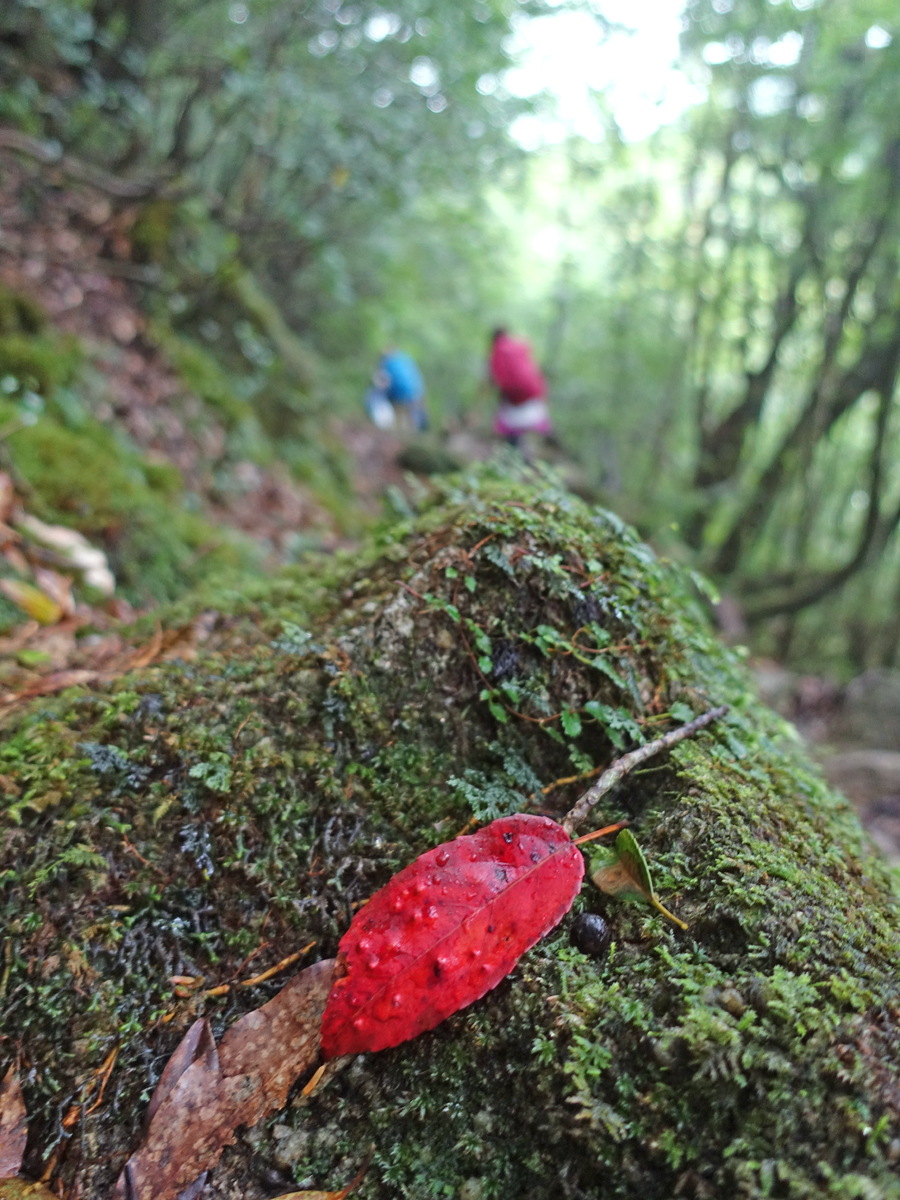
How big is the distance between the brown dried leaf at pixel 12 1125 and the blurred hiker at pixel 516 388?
807cm

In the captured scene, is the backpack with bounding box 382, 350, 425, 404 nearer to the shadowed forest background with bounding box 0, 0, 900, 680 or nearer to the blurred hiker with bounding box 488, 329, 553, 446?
the shadowed forest background with bounding box 0, 0, 900, 680

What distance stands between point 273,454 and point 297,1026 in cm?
681

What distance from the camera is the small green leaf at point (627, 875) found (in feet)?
5.13

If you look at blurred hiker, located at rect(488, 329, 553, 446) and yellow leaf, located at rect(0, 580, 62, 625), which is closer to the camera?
yellow leaf, located at rect(0, 580, 62, 625)

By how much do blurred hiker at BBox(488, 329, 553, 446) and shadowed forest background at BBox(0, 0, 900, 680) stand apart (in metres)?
1.98

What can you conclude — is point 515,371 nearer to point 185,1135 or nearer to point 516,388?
point 516,388

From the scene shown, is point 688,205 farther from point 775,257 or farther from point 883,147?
point 883,147

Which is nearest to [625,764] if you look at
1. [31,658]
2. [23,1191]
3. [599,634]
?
[599,634]

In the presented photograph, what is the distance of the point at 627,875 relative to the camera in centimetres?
162

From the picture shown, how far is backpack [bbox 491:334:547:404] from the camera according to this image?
8750 millimetres

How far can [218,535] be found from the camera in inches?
214

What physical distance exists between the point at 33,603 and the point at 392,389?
10.2m

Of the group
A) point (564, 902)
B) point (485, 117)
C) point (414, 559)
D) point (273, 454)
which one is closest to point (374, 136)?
point (485, 117)

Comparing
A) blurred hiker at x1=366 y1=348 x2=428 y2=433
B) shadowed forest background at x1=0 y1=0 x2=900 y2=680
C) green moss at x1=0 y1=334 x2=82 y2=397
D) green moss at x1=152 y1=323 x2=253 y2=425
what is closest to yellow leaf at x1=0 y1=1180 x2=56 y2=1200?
shadowed forest background at x1=0 y1=0 x2=900 y2=680
